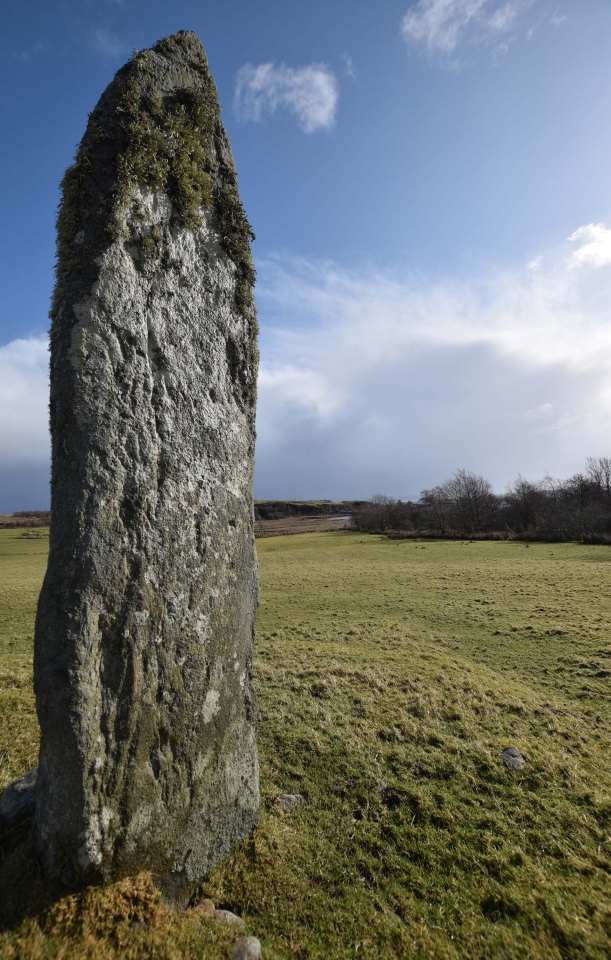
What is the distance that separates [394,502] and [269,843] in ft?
287

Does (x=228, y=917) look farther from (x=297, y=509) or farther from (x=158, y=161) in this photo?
(x=297, y=509)

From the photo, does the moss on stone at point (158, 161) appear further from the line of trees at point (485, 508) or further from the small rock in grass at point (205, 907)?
the line of trees at point (485, 508)

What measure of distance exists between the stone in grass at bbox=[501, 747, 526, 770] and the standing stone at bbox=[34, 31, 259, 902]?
3.70 meters

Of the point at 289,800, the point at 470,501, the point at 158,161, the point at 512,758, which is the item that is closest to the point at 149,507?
the point at 158,161

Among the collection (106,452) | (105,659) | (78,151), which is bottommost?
(105,659)

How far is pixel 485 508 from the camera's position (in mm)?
81000

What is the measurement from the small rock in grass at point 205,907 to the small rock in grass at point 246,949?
1.38 ft

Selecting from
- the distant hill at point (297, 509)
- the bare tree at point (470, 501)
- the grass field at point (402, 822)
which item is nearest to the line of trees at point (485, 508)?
the bare tree at point (470, 501)

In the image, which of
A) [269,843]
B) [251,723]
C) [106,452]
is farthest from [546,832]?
[106,452]

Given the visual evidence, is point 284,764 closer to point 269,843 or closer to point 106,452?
point 269,843

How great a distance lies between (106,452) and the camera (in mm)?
3771

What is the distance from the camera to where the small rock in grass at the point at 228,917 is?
3586 millimetres

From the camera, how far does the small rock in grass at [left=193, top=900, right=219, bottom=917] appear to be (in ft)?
12.0

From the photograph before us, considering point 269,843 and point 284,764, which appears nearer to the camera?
point 269,843
